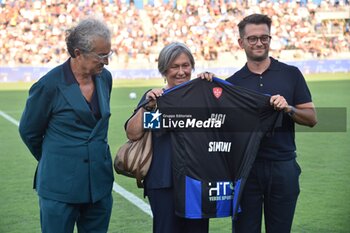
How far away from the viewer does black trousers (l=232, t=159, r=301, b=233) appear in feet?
13.0

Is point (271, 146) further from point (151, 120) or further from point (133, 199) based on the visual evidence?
point (133, 199)

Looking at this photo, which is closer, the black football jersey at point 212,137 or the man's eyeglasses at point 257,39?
the black football jersey at point 212,137

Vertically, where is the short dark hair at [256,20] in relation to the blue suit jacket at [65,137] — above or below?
above

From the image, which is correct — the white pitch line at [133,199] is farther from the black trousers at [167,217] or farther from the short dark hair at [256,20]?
the short dark hair at [256,20]

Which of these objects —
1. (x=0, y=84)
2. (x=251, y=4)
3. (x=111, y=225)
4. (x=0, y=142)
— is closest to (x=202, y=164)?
(x=111, y=225)

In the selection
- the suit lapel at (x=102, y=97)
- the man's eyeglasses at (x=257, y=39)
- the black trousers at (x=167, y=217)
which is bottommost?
the black trousers at (x=167, y=217)

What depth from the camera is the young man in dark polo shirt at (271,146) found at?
3.96 m

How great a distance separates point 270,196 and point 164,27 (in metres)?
28.9

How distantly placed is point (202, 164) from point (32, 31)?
93.0 feet

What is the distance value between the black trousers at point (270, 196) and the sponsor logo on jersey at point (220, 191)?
25cm

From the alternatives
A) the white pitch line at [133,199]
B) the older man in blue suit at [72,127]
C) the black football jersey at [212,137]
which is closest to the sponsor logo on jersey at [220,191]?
the black football jersey at [212,137]

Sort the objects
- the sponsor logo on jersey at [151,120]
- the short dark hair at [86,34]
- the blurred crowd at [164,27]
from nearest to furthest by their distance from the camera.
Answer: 1. the short dark hair at [86,34]
2. the sponsor logo on jersey at [151,120]
3. the blurred crowd at [164,27]

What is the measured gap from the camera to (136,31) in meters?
31.8

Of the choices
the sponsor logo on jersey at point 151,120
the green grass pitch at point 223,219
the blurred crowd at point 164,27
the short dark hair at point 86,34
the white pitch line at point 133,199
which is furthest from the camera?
Result: the blurred crowd at point 164,27
